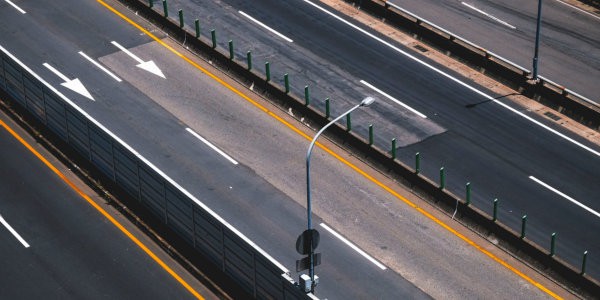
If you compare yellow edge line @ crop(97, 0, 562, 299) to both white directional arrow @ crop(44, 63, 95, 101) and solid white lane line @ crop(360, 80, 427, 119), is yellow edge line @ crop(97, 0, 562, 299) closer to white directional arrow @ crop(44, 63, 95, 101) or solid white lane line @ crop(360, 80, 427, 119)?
solid white lane line @ crop(360, 80, 427, 119)

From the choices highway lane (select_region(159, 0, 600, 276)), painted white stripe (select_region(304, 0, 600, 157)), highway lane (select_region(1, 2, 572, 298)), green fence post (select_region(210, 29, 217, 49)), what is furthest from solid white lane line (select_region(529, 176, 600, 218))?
green fence post (select_region(210, 29, 217, 49))

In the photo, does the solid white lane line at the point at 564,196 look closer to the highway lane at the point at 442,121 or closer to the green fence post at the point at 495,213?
the highway lane at the point at 442,121

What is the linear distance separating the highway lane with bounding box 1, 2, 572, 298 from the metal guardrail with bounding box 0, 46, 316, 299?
11.0 feet

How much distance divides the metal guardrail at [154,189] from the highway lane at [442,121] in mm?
11632

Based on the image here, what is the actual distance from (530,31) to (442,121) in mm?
10211

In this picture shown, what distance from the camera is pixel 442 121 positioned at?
4672cm

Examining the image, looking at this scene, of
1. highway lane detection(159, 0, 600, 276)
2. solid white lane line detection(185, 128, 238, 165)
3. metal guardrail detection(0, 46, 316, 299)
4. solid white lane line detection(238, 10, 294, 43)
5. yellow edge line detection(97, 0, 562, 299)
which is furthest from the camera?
solid white lane line detection(238, 10, 294, 43)

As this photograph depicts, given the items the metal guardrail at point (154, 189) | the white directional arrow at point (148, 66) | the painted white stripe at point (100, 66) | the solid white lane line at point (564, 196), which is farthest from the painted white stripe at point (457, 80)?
the metal guardrail at point (154, 189)

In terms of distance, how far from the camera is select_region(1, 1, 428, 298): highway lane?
37812 mm

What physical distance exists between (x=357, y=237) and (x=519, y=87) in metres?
14.0

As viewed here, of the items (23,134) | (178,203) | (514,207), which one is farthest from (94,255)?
(514,207)

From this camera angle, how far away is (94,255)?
3647 cm

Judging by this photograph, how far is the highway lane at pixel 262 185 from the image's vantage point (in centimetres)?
3769

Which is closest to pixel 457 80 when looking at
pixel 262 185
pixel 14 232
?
pixel 262 185
